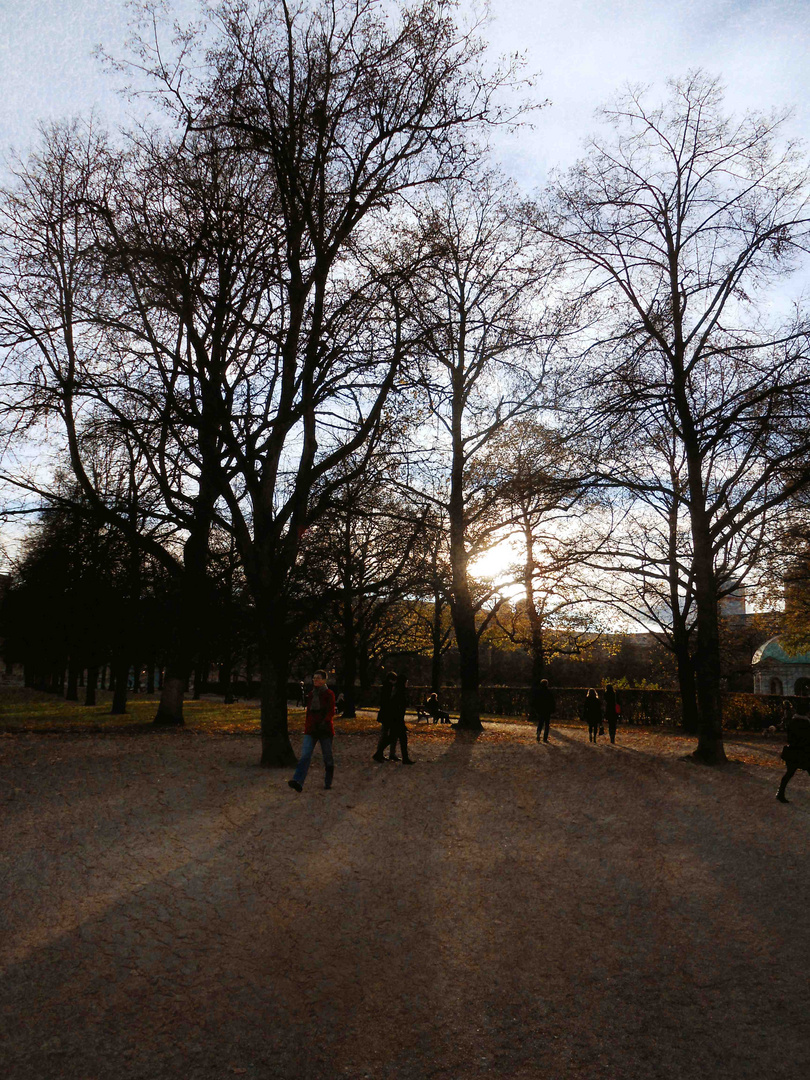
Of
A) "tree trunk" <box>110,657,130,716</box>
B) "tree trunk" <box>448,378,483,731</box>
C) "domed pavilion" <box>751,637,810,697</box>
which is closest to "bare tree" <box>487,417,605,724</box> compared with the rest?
"tree trunk" <box>448,378,483,731</box>

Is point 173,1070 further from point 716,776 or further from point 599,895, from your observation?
point 716,776

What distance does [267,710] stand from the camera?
14.4 metres

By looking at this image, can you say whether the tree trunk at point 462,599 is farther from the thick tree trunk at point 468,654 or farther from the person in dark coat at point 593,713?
the person in dark coat at point 593,713

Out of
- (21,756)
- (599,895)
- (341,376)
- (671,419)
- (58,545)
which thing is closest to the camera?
(599,895)

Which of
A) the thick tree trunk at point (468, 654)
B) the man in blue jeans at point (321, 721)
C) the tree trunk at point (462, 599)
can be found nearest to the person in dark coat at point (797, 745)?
the man in blue jeans at point (321, 721)

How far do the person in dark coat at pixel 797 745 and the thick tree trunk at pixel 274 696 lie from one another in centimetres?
801

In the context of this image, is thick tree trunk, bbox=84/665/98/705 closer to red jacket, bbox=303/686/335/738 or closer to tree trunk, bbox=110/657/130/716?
tree trunk, bbox=110/657/130/716

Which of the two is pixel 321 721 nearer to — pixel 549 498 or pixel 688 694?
pixel 549 498

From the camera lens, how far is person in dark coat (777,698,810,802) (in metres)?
12.0

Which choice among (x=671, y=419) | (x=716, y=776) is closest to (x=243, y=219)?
(x=671, y=419)

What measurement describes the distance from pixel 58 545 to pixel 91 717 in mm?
9864

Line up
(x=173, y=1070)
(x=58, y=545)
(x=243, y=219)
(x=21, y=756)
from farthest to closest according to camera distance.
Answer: (x=58, y=545) → (x=21, y=756) → (x=243, y=219) → (x=173, y=1070)

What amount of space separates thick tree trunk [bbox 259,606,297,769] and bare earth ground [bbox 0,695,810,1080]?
8.30 ft

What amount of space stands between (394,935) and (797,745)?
859 cm
